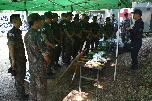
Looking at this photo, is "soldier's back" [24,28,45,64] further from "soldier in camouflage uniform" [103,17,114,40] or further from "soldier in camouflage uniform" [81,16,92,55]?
"soldier in camouflage uniform" [103,17,114,40]

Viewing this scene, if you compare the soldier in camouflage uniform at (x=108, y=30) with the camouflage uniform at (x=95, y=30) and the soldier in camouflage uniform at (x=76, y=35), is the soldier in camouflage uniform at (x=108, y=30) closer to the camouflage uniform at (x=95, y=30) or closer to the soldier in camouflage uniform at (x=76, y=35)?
the camouflage uniform at (x=95, y=30)

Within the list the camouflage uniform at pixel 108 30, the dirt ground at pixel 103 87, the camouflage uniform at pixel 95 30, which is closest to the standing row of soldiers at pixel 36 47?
the dirt ground at pixel 103 87

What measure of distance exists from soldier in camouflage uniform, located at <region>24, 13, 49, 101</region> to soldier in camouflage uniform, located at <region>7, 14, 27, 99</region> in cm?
73

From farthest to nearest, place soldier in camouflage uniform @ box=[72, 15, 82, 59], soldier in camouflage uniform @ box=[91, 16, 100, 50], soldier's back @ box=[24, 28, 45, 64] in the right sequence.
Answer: soldier in camouflage uniform @ box=[91, 16, 100, 50] → soldier in camouflage uniform @ box=[72, 15, 82, 59] → soldier's back @ box=[24, 28, 45, 64]

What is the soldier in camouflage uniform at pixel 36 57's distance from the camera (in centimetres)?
340

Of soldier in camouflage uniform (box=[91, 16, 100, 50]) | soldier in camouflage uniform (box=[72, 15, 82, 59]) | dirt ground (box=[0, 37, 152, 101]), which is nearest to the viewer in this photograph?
dirt ground (box=[0, 37, 152, 101])

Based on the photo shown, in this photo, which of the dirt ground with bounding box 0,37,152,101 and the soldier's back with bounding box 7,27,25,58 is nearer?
the soldier's back with bounding box 7,27,25,58

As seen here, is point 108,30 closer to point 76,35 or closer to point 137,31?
point 76,35

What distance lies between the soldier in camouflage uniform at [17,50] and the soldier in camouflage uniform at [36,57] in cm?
73

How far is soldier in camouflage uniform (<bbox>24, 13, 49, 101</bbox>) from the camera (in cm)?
340

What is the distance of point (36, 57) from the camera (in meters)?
3.51

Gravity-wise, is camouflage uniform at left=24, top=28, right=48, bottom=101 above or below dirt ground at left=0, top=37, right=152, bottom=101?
above

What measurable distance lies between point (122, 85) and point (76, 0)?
3.43 metres

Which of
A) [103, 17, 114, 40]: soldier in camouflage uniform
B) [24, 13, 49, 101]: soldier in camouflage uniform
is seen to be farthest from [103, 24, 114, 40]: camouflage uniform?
[24, 13, 49, 101]: soldier in camouflage uniform
